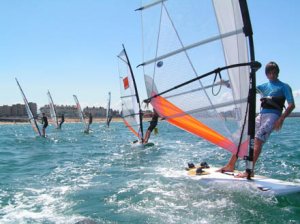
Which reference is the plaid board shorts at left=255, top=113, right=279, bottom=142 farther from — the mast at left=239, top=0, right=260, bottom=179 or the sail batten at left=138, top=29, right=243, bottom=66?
the sail batten at left=138, top=29, right=243, bottom=66

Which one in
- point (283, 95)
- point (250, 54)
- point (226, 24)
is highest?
point (226, 24)

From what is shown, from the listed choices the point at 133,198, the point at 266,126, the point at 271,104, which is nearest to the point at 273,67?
the point at 271,104

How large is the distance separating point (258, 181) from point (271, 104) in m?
1.43

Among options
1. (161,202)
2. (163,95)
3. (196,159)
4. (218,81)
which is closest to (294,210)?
(161,202)

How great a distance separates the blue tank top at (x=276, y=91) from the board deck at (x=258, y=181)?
1.27 meters

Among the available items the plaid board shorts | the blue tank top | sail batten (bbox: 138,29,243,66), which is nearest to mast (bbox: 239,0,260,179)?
sail batten (bbox: 138,29,243,66)

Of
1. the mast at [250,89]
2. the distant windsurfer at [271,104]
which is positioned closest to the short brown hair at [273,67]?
the distant windsurfer at [271,104]

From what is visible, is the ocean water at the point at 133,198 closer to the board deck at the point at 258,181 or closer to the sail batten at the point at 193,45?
the board deck at the point at 258,181

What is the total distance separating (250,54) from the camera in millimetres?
6074

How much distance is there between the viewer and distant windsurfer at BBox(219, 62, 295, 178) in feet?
21.1

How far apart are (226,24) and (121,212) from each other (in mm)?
3620

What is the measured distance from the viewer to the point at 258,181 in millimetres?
6242

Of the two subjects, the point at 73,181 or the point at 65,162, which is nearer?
the point at 73,181

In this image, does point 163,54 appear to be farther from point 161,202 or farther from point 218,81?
point 161,202
